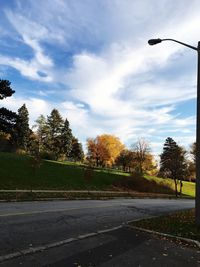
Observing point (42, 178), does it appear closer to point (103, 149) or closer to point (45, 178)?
point (45, 178)

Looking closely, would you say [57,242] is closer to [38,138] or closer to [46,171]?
[46,171]

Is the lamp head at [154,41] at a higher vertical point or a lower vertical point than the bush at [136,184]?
higher

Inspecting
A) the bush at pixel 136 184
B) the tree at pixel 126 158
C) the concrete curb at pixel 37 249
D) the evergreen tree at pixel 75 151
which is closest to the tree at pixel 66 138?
the evergreen tree at pixel 75 151

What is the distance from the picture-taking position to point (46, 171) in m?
44.1

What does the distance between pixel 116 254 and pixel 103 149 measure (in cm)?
8603

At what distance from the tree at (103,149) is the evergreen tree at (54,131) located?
483 inches

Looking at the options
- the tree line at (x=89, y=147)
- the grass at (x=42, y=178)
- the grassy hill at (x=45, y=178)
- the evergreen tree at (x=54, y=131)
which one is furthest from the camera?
the evergreen tree at (x=54, y=131)

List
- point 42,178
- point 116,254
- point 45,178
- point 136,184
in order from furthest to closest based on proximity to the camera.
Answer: point 136,184
point 45,178
point 42,178
point 116,254

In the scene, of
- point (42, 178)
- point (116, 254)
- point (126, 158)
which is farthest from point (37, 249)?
point (126, 158)

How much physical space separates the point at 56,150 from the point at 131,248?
76.3m

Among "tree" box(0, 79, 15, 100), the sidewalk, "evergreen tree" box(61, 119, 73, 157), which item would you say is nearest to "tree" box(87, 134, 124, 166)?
"evergreen tree" box(61, 119, 73, 157)

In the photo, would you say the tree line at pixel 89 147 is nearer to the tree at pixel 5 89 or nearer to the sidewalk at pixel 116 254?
the tree at pixel 5 89

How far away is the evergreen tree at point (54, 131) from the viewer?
8312 cm

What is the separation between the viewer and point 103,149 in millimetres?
93500
